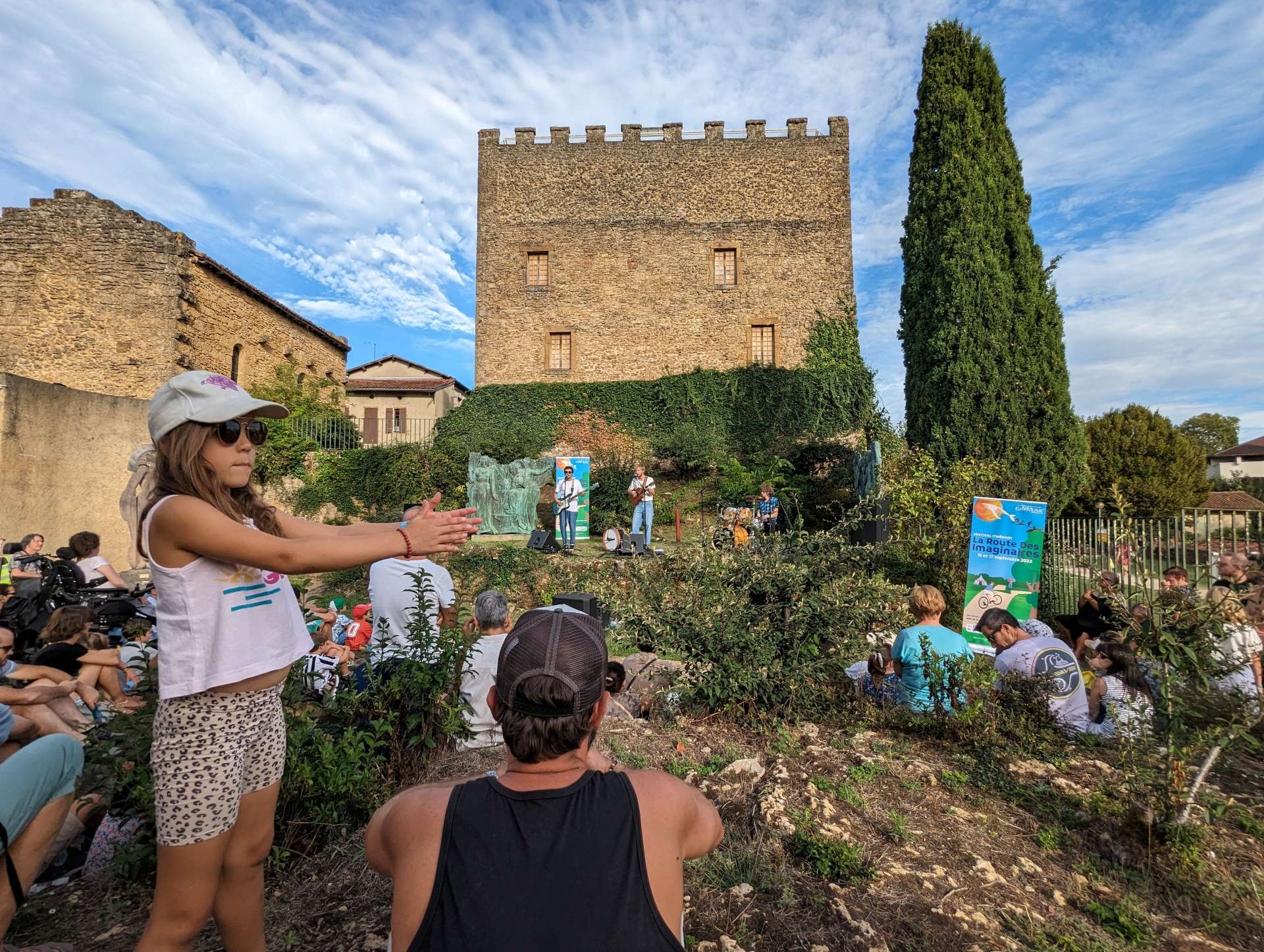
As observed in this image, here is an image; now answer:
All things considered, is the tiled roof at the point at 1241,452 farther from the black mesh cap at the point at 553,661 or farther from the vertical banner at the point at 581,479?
the black mesh cap at the point at 553,661

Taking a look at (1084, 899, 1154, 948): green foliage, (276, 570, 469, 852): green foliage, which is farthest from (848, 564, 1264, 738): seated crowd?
(276, 570, 469, 852): green foliage

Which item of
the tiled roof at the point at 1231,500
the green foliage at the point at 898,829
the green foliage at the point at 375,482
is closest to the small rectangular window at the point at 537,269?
the green foliage at the point at 375,482

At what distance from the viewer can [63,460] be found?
464 inches

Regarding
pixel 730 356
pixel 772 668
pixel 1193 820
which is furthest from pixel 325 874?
pixel 730 356

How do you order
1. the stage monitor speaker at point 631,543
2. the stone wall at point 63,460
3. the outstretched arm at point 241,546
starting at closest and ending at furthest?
the outstretched arm at point 241,546 → the stone wall at point 63,460 → the stage monitor speaker at point 631,543

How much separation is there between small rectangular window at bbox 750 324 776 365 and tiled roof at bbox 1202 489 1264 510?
13.4m

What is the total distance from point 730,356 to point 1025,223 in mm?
11660

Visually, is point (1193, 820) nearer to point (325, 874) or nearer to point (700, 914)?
point (700, 914)

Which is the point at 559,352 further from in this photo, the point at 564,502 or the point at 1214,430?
the point at 1214,430

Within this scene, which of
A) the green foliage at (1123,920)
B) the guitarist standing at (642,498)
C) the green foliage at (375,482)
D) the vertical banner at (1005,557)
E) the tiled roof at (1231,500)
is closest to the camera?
the green foliage at (1123,920)

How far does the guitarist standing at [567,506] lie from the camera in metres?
13.0

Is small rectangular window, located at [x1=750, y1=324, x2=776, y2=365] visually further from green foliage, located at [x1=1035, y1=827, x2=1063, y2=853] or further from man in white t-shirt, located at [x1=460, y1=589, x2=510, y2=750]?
green foliage, located at [x1=1035, y1=827, x2=1063, y2=853]

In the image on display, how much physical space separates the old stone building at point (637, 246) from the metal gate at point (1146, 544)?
14.7 meters

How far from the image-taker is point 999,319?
433 inches
